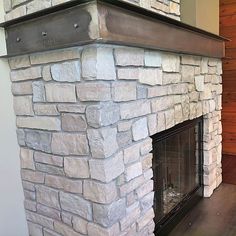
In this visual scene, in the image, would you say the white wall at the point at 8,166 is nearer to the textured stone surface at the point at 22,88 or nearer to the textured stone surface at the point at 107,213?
the textured stone surface at the point at 22,88

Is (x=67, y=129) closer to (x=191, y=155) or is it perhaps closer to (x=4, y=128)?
(x=4, y=128)

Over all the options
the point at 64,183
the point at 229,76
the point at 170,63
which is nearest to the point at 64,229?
the point at 64,183

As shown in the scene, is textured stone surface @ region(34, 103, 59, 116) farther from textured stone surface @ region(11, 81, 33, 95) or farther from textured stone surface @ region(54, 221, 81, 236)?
textured stone surface @ region(54, 221, 81, 236)

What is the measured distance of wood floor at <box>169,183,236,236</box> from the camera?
7.11ft

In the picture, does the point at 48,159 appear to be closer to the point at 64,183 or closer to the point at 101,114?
the point at 64,183

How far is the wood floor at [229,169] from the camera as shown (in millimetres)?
3212

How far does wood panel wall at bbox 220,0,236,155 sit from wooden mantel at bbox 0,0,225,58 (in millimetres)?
2475

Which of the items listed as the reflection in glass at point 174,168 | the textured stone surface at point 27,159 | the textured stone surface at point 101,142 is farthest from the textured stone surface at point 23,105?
the reflection in glass at point 174,168

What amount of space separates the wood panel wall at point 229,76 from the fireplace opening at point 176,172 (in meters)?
1.71

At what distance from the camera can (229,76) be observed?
4070 millimetres

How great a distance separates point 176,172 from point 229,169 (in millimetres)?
1566

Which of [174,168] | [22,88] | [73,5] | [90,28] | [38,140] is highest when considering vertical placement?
[73,5]

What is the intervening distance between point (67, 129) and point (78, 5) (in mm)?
644

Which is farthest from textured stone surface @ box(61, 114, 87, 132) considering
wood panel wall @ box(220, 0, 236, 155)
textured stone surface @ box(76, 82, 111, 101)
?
wood panel wall @ box(220, 0, 236, 155)
